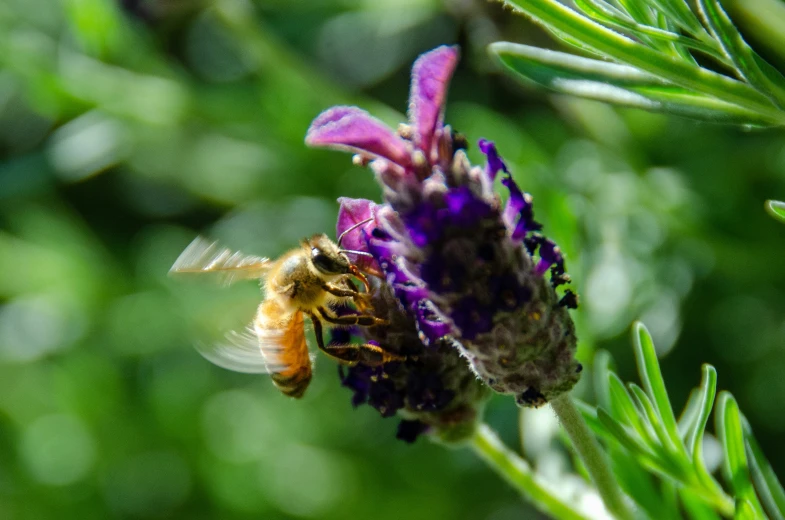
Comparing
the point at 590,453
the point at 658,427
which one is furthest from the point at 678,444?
the point at 590,453

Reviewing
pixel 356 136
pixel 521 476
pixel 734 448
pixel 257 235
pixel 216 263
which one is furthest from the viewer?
pixel 257 235

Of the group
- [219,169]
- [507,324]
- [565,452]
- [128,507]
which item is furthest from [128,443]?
[507,324]

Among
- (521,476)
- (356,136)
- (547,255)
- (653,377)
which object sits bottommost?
(521,476)

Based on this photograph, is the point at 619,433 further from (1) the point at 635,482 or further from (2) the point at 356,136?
(2) the point at 356,136

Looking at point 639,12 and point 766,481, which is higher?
point 639,12

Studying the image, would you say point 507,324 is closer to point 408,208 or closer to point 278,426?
point 408,208

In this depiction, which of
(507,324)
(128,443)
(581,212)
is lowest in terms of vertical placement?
(128,443)

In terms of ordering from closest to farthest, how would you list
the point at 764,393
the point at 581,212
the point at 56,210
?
1. the point at 581,212
2. the point at 764,393
3. the point at 56,210

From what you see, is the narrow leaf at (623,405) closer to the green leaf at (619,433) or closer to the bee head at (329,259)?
the green leaf at (619,433)

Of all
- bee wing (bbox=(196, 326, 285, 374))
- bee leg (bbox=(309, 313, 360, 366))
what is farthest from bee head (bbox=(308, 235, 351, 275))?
bee wing (bbox=(196, 326, 285, 374))
